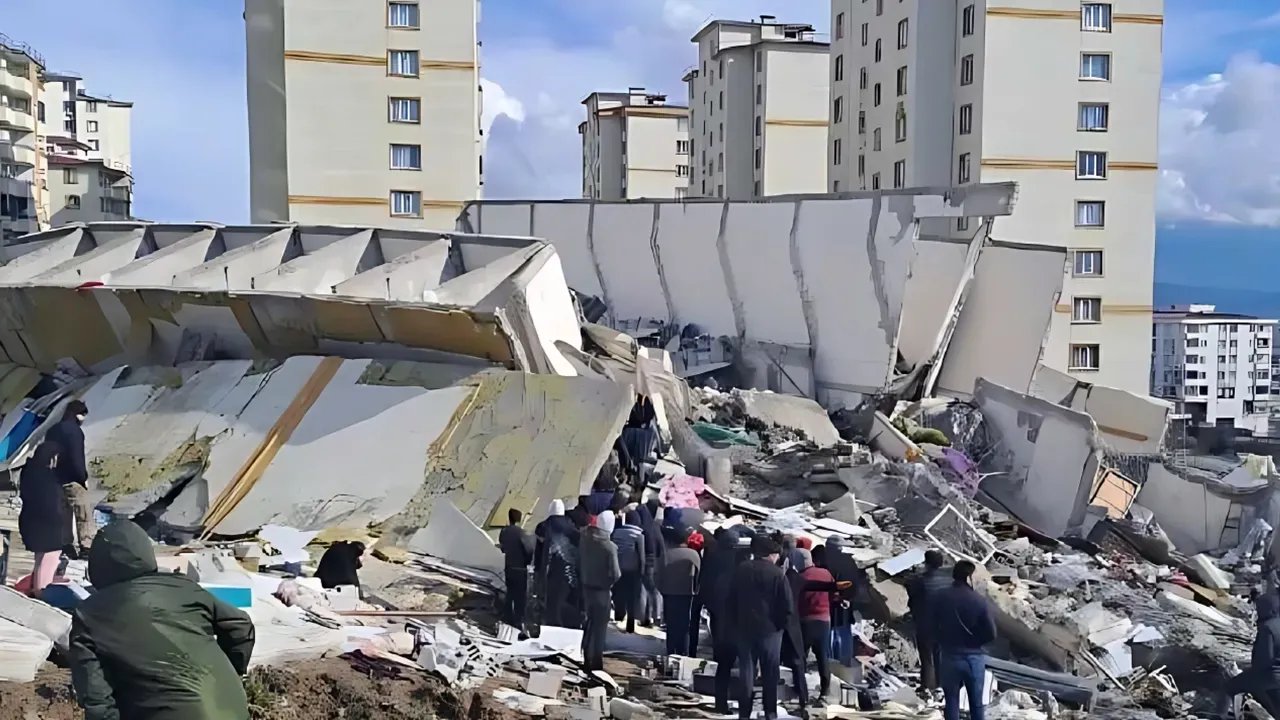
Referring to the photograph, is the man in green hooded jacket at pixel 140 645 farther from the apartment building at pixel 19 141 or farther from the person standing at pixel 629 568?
the apartment building at pixel 19 141

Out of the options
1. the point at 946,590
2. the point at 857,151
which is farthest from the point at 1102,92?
the point at 946,590

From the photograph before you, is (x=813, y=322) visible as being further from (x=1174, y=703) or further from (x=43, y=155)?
(x=43, y=155)

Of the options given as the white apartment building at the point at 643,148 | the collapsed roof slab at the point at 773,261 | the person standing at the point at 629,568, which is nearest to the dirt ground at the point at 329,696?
the person standing at the point at 629,568

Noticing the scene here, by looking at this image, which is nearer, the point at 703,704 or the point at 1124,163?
the point at 703,704

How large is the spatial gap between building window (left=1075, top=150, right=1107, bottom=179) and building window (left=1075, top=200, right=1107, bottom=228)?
0.59m

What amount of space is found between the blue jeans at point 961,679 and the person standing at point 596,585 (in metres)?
1.95

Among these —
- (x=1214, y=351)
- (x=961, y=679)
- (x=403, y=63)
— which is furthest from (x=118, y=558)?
(x=1214, y=351)

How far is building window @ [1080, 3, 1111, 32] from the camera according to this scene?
25312mm

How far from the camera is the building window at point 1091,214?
2578 cm

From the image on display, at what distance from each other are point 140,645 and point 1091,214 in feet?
84.5

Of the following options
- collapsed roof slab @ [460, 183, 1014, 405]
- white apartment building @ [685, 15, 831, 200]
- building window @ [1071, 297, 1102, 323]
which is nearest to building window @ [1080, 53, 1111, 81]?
building window @ [1071, 297, 1102, 323]

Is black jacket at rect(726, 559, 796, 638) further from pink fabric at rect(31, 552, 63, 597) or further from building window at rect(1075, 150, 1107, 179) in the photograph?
building window at rect(1075, 150, 1107, 179)

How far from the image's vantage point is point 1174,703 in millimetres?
7082

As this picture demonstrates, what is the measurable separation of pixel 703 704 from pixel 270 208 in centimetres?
2087
